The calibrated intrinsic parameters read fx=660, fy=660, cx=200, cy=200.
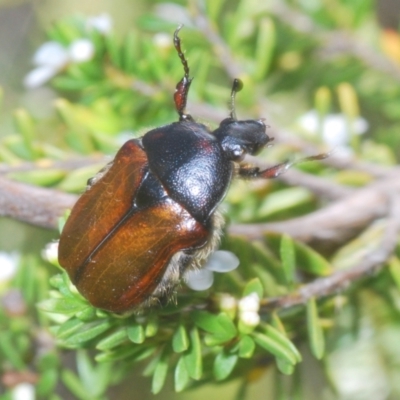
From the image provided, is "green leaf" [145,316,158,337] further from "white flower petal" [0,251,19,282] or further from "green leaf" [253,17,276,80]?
"green leaf" [253,17,276,80]

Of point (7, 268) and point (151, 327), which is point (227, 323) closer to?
point (151, 327)

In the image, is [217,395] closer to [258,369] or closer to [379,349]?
[379,349]

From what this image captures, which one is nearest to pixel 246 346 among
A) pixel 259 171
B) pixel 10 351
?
pixel 259 171

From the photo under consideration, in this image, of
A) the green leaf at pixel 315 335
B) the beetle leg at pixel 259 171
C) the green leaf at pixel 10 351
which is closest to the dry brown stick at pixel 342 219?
the beetle leg at pixel 259 171

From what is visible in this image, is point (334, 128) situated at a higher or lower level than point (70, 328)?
lower

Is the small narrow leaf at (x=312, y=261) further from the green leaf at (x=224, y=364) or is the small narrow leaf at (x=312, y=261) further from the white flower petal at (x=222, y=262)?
the green leaf at (x=224, y=364)

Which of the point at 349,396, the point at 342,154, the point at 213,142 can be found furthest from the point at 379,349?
the point at 213,142
